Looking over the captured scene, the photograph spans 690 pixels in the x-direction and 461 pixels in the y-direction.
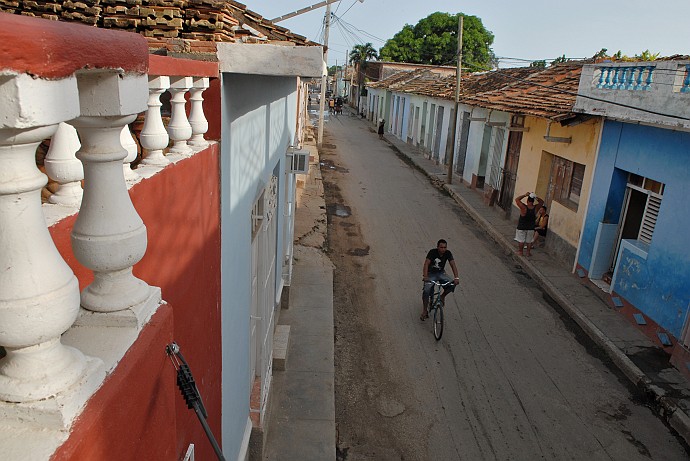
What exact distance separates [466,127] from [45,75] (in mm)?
19749

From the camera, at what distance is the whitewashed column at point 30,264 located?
2.68 feet

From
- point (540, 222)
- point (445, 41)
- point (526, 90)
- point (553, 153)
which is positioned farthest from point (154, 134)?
point (445, 41)

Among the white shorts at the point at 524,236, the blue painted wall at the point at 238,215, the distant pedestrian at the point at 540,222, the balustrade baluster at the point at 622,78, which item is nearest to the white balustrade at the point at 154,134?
the blue painted wall at the point at 238,215

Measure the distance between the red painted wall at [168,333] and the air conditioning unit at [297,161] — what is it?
16.4ft

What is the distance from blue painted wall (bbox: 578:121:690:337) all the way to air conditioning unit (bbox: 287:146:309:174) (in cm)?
545

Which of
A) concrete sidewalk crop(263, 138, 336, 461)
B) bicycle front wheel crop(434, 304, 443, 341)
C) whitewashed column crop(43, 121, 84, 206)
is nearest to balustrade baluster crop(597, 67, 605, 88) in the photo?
bicycle front wheel crop(434, 304, 443, 341)

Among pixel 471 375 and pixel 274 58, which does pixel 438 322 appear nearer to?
pixel 471 375

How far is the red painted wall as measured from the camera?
1192 millimetres

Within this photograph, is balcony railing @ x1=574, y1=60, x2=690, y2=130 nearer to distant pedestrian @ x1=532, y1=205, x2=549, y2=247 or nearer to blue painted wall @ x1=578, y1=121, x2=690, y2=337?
blue painted wall @ x1=578, y1=121, x2=690, y2=337

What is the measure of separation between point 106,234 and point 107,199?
84 mm

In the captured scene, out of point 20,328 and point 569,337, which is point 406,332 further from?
point 20,328

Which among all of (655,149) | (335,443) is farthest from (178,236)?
(655,149)

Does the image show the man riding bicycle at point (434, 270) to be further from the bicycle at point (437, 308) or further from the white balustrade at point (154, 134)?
the white balustrade at point (154, 134)

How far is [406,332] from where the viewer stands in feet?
26.8
